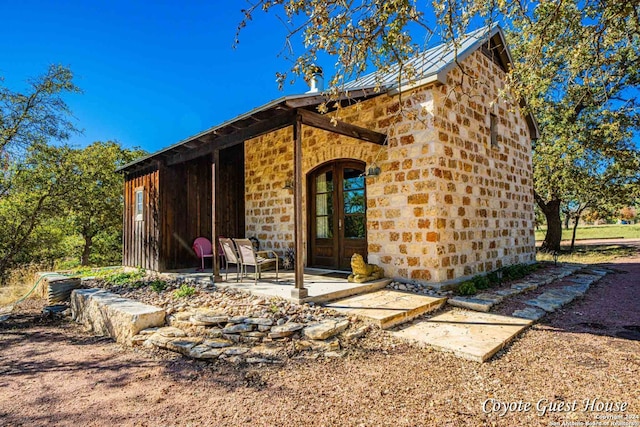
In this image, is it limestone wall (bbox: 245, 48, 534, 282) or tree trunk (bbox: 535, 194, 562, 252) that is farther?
tree trunk (bbox: 535, 194, 562, 252)

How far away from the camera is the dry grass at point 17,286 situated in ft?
25.1

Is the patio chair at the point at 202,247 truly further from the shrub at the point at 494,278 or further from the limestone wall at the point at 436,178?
the shrub at the point at 494,278

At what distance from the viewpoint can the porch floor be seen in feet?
15.4

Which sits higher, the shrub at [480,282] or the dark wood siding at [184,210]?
the dark wood siding at [184,210]

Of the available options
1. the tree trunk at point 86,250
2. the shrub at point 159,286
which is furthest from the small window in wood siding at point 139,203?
the tree trunk at point 86,250

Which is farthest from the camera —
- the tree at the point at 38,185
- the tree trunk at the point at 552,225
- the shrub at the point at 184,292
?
the tree trunk at the point at 552,225

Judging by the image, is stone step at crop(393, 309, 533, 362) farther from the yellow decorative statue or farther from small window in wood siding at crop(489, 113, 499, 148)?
small window in wood siding at crop(489, 113, 499, 148)

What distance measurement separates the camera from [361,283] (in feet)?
17.6

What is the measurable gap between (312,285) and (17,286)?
27.5ft

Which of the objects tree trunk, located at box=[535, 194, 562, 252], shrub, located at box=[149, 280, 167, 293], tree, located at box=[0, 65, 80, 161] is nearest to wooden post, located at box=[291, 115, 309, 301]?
shrub, located at box=[149, 280, 167, 293]

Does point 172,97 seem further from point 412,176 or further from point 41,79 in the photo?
point 412,176

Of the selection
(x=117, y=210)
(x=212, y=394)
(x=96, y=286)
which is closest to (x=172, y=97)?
(x=117, y=210)

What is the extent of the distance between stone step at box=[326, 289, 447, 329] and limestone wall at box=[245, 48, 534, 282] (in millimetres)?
600

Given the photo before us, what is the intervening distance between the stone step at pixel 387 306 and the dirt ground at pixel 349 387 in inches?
13.1
